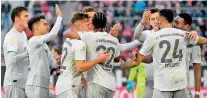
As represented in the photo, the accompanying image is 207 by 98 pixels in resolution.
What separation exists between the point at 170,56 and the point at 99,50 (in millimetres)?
1149

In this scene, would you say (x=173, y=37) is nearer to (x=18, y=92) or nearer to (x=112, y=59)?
(x=112, y=59)

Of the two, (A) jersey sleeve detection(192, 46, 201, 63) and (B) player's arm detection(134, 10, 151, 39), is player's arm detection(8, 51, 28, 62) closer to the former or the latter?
(B) player's arm detection(134, 10, 151, 39)

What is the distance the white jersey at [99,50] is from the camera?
10.7 meters

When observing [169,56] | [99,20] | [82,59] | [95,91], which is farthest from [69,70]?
[169,56]

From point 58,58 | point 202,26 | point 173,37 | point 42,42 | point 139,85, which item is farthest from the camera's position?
point 202,26

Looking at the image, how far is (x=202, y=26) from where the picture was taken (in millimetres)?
23875

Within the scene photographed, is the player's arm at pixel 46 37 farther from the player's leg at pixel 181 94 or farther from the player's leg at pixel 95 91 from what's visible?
the player's leg at pixel 181 94

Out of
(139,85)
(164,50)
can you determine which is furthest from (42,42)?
(139,85)

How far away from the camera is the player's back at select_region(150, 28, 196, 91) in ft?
35.1

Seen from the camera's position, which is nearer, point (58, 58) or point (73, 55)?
point (73, 55)

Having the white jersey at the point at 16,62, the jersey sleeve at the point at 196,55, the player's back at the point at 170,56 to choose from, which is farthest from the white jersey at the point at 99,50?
the jersey sleeve at the point at 196,55

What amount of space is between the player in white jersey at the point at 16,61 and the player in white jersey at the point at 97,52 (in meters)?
1.43

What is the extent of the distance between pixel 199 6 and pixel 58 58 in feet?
40.8

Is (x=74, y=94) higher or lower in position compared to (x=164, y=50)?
lower
